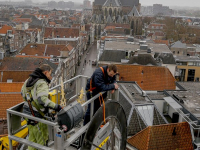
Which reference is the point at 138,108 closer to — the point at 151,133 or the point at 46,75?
the point at 151,133

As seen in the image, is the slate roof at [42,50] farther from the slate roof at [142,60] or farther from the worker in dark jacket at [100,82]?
the worker in dark jacket at [100,82]

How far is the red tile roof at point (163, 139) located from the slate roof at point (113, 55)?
19.4 meters

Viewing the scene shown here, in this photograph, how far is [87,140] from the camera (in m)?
5.57

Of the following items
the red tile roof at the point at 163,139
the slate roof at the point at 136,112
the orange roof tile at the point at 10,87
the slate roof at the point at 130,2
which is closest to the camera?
the red tile roof at the point at 163,139

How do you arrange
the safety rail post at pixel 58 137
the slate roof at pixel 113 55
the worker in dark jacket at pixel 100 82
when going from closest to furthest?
the safety rail post at pixel 58 137 → the worker in dark jacket at pixel 100 82 → the slate roof at pixel 113 55

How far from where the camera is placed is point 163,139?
14.9 m

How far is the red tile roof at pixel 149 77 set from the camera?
90.7 ft

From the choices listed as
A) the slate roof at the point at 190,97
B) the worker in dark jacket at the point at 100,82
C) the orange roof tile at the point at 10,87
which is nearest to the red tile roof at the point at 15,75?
A: the orange roof tile at the point at 10,87

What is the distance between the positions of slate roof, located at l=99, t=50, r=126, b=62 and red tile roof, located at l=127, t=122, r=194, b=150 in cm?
1943

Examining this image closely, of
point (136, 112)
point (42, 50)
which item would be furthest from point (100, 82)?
point (42, 50)

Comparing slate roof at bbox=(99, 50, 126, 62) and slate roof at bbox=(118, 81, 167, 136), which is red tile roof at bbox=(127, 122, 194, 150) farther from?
slate roof at bbox=(99, 50, 126, 62)

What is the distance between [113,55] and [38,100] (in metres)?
29.1

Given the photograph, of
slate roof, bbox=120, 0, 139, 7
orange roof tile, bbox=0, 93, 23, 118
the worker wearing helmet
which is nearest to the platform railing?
the worker wearing helmet

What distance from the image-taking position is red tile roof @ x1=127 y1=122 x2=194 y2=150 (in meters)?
14.6
